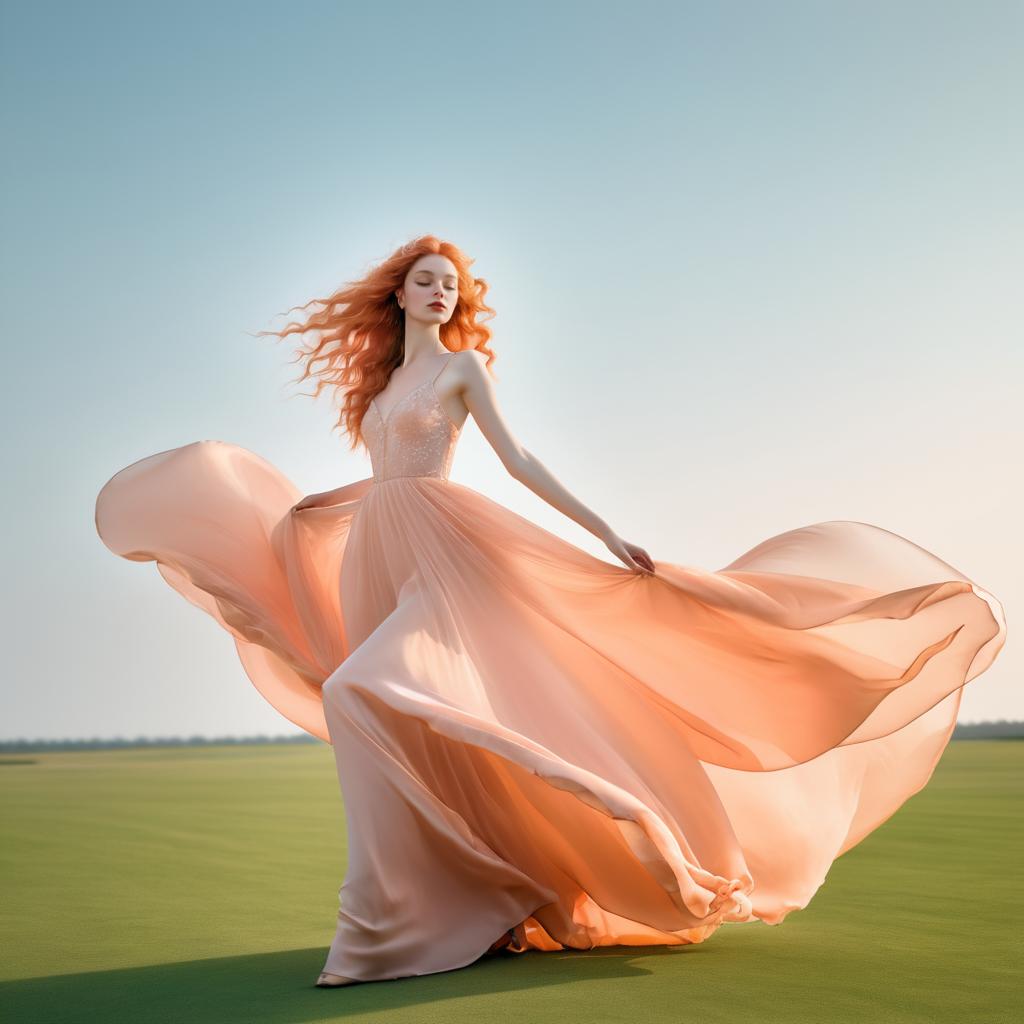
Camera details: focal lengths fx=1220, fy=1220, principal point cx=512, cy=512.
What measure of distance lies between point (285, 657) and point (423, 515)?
1.04 meters

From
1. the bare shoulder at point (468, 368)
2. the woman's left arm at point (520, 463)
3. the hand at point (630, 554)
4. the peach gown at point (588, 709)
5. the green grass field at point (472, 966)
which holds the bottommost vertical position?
the green grass field at point (472, 966)

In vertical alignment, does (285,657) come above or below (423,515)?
below

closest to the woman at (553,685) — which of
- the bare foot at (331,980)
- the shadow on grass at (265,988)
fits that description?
the bare foot at (331,980)

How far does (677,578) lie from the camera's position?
14.9 feet

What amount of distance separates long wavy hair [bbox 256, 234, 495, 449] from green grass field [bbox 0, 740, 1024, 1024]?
90.0 inches

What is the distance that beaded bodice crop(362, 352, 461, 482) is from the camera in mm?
4805

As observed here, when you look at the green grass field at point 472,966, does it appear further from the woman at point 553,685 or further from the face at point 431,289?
the face at point 431,289

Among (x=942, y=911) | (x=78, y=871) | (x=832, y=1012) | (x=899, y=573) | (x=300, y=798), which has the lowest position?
(x=300, y=798)

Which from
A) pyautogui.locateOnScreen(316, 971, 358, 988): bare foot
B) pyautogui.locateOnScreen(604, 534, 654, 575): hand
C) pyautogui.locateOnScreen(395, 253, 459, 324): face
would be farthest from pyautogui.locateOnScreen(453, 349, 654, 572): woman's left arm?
pyautogui.locateOnScreen(316, 971, 358, 988): bare foot

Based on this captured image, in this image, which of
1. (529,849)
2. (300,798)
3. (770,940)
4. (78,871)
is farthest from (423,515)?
(300,798)

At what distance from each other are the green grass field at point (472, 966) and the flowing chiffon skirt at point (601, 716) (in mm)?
224

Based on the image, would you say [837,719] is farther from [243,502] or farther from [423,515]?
[243,502]

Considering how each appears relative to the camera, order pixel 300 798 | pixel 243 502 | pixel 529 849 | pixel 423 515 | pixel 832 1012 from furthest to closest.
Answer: pixel 300 798 → pixel 243 502 → pixel 423 515 → pixel 529 849 → pixel 832 1012

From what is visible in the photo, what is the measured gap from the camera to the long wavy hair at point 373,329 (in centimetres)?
522
